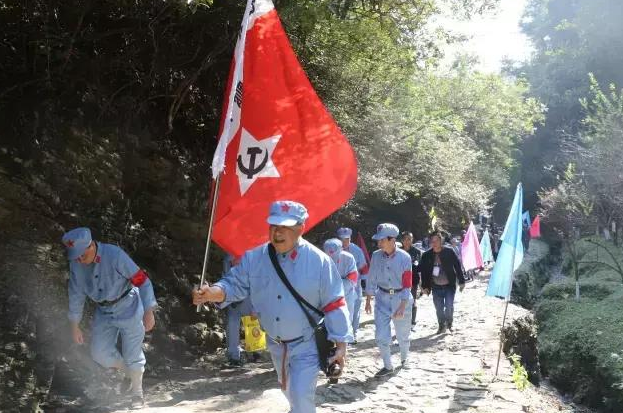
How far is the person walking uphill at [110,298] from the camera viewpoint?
5680 mm

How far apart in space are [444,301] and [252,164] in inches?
297

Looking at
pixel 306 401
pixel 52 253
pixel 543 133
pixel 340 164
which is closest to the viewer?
pixel 306 401

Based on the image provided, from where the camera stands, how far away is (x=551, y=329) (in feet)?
53.5

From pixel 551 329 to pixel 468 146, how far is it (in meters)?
12.3

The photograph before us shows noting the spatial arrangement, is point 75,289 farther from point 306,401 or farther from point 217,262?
point 217,262

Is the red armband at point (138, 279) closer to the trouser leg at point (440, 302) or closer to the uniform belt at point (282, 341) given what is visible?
the uniform belt at point (282, 341)

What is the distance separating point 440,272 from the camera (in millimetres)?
10992

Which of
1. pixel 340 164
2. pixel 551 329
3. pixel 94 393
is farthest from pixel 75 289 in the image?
pixel 551 329

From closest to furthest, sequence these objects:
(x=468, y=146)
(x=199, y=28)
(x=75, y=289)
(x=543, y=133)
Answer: (x=75, y=289), (x=199, y=28), (x=468, y=146), (x=543, y=133)

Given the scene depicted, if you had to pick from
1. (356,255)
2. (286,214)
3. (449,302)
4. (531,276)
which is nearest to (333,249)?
(356,255)

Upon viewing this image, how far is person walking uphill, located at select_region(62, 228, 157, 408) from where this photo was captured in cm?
A: 568

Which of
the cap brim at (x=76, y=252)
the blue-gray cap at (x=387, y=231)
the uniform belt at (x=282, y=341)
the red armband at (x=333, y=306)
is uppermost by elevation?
the blue-gray cap at (x=387, y=231)

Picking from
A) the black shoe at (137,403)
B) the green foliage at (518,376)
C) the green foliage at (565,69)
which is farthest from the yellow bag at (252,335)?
the green foliage at (565,69)

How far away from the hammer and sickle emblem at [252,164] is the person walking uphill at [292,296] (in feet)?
2.56
